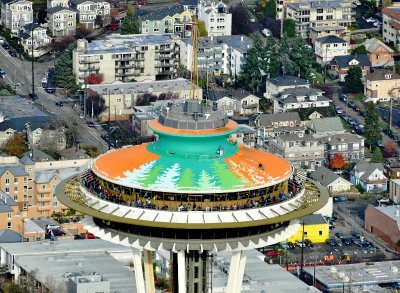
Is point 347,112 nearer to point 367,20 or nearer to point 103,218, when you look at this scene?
point 367,20

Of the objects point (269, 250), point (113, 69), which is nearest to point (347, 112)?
point (113, 69)

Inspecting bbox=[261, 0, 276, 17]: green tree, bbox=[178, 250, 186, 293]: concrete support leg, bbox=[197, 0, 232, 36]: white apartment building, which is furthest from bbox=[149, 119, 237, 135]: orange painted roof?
bbox=[261, 0, 276, 17]: green tree

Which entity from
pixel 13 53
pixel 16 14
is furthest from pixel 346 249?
pixel 16 14

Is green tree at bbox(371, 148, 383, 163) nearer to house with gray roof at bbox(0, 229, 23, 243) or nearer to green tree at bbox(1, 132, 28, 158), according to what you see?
green tree at bbox(1, 132, 28, 158)

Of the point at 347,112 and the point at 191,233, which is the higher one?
the point at 191,233

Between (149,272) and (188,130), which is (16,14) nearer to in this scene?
(149,272)

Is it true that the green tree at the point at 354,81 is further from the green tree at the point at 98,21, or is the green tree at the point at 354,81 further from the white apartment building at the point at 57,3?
the white apartment building at the point at 57,3

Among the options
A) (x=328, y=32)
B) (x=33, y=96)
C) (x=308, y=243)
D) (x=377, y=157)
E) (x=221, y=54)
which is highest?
(x=328, y=32)
